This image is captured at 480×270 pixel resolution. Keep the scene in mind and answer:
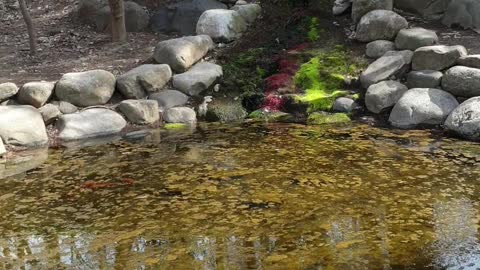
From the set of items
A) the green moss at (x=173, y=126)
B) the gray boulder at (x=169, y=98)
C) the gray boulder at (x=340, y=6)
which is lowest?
the green moss at (x=173, y=126)

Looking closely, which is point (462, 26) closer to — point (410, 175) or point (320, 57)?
point (320, 57)

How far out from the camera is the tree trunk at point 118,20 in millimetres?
11759

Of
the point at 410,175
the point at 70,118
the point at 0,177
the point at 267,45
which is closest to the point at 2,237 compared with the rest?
the point at 0,177

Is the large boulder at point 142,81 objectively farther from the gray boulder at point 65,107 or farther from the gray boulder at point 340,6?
the gray boulder at point 340,6

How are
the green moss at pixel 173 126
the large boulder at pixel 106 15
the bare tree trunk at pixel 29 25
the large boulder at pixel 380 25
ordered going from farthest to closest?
the large boulder at pixel 106 15 < the bare tree trunk at pixel 29 25 < the large boulder at pixel 380 25 < the green moss at pixel 173 126

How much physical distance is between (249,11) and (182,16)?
162cm

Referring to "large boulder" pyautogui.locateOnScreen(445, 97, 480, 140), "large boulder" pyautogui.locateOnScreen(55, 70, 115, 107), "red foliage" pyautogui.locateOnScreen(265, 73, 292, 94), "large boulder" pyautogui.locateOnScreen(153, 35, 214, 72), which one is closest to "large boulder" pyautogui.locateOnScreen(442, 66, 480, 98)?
"large boulder" pyautogui.locateOnScreen(445, 97, 480, 140)

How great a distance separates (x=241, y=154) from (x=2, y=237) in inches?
124

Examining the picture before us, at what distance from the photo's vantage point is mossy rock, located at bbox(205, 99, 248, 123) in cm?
940

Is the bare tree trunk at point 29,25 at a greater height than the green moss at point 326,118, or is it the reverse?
the bare tree trunk at point 29,25

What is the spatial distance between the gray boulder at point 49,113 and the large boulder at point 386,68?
4.86m

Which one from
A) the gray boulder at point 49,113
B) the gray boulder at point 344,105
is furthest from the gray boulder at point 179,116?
the gray boulder at point 344,105

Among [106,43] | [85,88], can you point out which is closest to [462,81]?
[85,88]

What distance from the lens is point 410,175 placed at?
638cm
